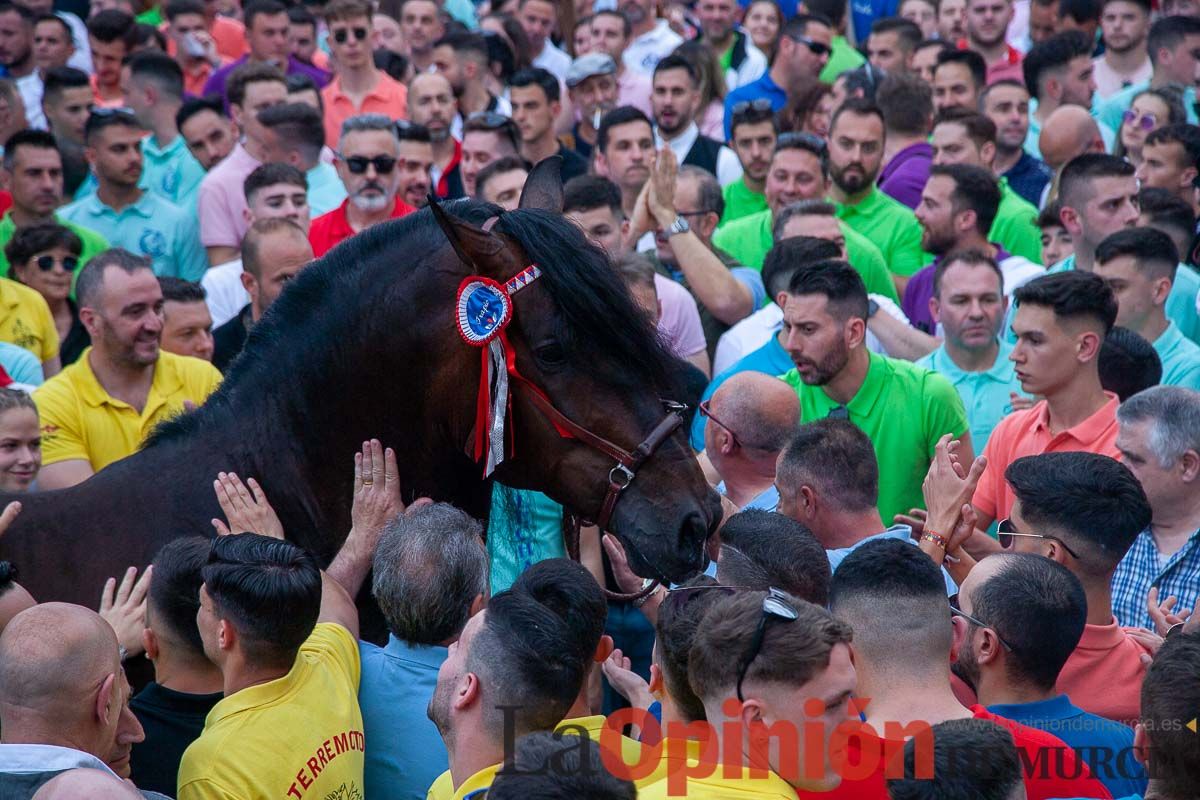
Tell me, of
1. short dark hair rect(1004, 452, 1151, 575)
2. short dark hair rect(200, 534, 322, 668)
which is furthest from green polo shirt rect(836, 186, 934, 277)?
short dark hair rect(200, 534, 322, 668)

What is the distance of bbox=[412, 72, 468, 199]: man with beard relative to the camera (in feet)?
38.1

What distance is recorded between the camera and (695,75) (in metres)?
12.1

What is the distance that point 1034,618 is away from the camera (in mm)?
4090

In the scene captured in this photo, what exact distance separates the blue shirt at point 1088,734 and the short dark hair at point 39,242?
7.01m

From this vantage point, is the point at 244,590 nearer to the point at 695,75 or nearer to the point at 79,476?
the point at 79,476

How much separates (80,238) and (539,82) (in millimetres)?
4145

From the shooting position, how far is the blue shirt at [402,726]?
4277mm

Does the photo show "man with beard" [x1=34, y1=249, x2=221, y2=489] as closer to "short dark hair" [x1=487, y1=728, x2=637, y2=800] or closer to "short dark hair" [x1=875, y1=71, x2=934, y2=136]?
"short dark hair" [x1=487, y1=728, x2=637, y2=800]

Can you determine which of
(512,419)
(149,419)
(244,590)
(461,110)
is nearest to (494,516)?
(512,419)

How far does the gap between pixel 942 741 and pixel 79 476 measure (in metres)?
4.72

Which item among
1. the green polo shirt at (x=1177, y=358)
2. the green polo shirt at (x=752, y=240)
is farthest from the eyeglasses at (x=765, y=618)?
the green polo shirt at (x=752, y=240)

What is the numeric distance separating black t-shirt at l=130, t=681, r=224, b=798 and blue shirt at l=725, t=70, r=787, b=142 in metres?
9.95

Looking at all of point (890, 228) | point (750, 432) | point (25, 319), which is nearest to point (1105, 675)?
point (750, 432)

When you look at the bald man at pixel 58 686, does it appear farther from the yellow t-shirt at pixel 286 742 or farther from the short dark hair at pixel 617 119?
the short dark hair at pixel 617 119
